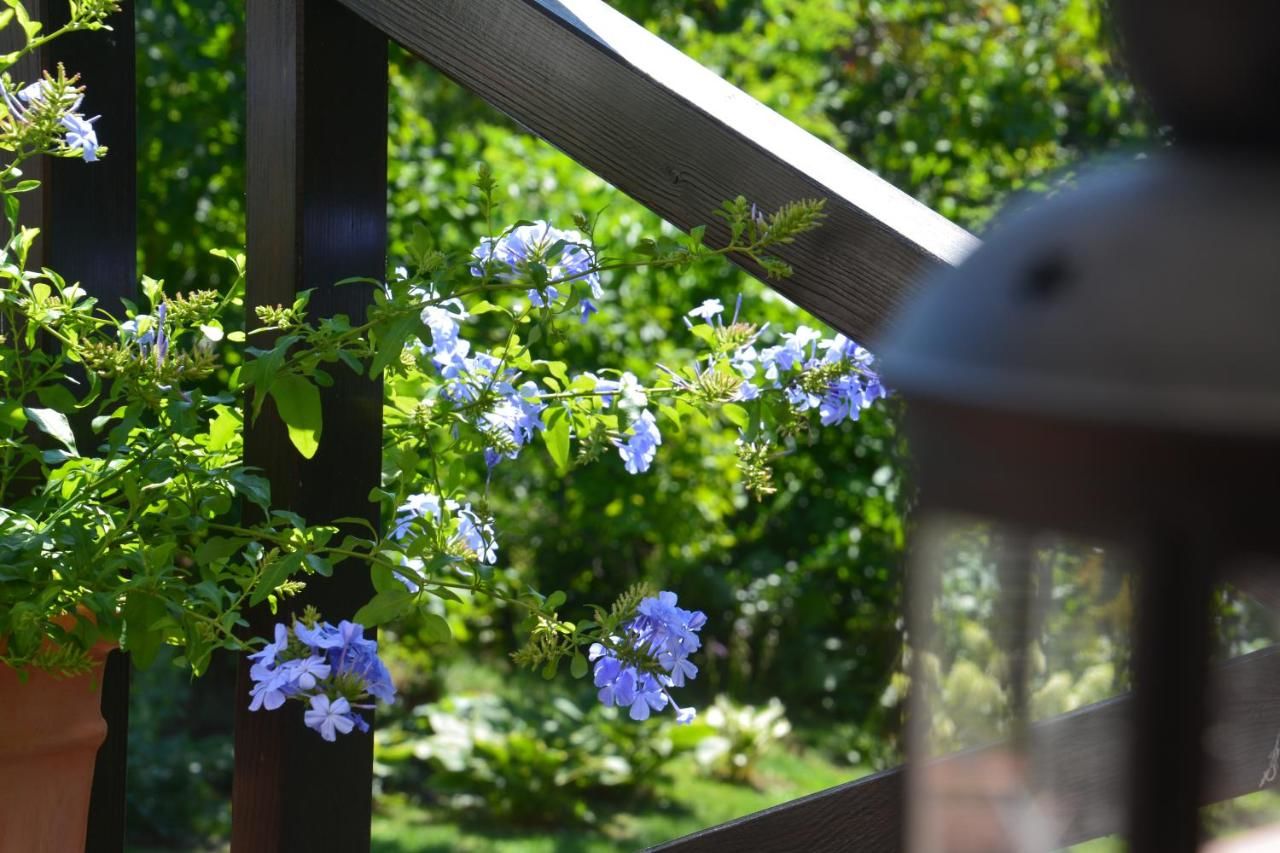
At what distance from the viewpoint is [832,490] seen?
4.58 meters

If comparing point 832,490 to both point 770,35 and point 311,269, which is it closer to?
point 770,35

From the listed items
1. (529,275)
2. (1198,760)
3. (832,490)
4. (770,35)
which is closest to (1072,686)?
(1198,760)

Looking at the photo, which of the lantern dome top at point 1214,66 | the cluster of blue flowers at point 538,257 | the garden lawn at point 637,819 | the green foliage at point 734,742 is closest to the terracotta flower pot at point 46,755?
the cluster of blue flowers at point 538,257

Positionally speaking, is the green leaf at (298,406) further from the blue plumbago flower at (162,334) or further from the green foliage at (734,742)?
the green foliage at (734,742)

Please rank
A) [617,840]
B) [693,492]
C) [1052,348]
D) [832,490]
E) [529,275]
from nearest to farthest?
1. [1052,348]
2. [529,275]
3. [617,840]
4. [693,492]
5. [832,490]

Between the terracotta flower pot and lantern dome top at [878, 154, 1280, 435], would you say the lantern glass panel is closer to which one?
lantern dome top at [878, 154, 1280, 435]

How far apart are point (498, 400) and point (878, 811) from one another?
49 centimetres

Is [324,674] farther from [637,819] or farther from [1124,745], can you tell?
[637,819]

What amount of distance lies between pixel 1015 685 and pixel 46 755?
2.98ft

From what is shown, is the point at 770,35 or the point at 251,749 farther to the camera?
the point at 770,35

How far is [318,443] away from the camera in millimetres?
1146

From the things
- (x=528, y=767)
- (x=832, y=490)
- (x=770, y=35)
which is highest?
(x=770, y=35)

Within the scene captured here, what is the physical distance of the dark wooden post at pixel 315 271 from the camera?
1.15 meters

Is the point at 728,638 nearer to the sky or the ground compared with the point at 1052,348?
nearer to the sky
